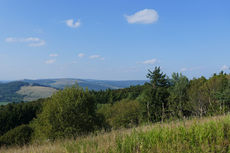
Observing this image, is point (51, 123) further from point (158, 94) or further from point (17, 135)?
point (17, 135)

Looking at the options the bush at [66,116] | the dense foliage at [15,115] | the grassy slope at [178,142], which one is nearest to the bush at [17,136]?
the bush at [66,116]

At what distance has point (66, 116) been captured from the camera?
3030 cm

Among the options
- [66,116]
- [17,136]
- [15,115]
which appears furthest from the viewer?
[15,115]

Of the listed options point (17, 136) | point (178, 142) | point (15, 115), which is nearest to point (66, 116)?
point (178, 142)

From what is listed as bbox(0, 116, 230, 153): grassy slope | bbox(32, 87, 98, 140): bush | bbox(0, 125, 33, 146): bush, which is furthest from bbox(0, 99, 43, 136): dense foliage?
A: bbox(0, 116, 230, 153): grassy slope

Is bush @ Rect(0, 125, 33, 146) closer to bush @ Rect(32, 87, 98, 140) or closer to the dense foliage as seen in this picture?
bush @ Rect(32, 87, 98, 140)

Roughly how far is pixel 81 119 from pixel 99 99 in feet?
308

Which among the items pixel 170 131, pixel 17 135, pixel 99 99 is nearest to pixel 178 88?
pixel 17 135

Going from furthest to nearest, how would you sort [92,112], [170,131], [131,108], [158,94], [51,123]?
[131,108] < [158,94] < [92,112] < [51,123] < [170,131]

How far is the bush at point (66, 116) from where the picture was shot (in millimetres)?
29672

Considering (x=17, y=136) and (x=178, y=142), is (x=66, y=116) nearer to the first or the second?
(x=178, y=142)

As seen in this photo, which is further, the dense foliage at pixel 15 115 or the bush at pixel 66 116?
the dense foliage at pixel 15 115

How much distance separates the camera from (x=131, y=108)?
227ft

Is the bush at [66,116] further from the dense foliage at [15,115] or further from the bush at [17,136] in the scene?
the dense foliage at [15,115]
